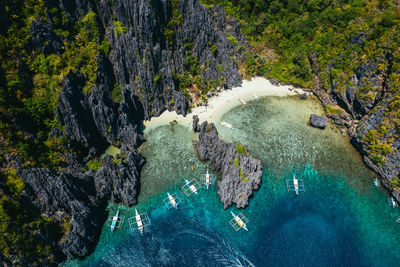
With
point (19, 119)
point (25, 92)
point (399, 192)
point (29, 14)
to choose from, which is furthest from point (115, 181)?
point (399, 192)

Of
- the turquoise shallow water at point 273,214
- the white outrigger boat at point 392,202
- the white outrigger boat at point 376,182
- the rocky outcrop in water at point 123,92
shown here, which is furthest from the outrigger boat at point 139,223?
the white outrigger boat at point 392,202

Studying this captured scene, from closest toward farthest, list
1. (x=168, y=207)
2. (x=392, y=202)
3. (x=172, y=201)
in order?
(x=168, y=207) < (x=172, y=201) < (x=392, y=202)

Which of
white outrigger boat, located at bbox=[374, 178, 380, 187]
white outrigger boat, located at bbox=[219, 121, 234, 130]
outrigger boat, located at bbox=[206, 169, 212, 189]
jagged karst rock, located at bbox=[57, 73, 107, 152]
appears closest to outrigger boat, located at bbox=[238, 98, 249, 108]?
white outrigger boat, located at bbox=[219, 121, 234, 130]

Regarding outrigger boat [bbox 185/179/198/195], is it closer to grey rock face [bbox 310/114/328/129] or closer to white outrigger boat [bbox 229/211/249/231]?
white outrigger boat [bbox 229/211/249/231]

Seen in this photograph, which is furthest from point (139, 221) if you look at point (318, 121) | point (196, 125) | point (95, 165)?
point (318, 121)

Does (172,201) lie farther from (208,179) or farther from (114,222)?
(114,222)

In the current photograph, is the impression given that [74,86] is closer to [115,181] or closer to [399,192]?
[115,181]
